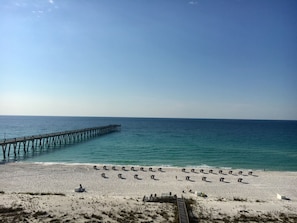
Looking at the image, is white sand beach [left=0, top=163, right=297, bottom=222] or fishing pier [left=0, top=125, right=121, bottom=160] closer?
white sand beach [left=0, top=163, right=297, bottom=222]

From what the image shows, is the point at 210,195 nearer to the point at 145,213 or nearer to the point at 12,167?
the point at 145,213

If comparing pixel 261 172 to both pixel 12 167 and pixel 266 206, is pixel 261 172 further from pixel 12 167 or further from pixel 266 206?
pixel 12 167

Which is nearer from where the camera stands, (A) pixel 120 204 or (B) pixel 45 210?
(B) pixel 45 210

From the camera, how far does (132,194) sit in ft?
63.9

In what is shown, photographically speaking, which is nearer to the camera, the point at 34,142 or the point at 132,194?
the point at 132,194

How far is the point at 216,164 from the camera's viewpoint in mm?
34219

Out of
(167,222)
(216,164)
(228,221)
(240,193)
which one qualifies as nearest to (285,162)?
(216,164)

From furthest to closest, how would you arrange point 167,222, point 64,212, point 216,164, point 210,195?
point 216,164 < point 210,195 < point 64,212 < point 167,222

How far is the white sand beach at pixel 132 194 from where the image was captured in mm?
15109

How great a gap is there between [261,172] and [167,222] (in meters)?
17.9

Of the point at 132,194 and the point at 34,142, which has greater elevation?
the point at 132,194

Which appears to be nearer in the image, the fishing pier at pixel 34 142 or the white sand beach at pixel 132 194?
the white sand beach at pixel 132 194

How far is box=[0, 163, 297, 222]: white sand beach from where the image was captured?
595 inches

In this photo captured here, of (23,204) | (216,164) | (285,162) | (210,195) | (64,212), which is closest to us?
(64,212)
